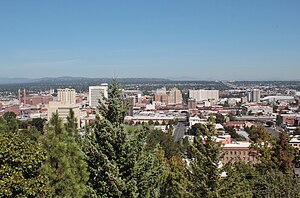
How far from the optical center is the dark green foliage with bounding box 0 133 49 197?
4.44 m

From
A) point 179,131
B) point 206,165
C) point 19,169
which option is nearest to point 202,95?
point 179,131

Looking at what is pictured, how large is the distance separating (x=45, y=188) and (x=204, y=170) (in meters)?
2.99

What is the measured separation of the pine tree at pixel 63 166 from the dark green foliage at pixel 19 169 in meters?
1.90

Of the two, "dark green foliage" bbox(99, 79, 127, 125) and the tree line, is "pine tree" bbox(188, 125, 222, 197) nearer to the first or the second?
the tree line

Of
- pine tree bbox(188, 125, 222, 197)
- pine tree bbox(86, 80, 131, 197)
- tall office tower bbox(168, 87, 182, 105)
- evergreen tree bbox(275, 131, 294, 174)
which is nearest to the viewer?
pine tree bbox(86, 80, 131, 197)

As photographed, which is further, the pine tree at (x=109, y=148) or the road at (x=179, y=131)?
the road at (x=179, y=131)

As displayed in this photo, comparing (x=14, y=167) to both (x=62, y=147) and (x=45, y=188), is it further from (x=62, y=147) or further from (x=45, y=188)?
(x=62, y=147)

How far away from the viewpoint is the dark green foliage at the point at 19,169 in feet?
14.6

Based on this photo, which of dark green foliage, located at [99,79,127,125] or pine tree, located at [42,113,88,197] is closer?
dark green foliage, located at [99,79,127,125]

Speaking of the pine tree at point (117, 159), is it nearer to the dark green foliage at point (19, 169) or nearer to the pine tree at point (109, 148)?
the pine tree at point (109, 148)

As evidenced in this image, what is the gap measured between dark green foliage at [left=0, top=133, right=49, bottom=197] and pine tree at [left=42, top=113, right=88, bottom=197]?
1897 mm

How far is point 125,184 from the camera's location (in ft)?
17.3

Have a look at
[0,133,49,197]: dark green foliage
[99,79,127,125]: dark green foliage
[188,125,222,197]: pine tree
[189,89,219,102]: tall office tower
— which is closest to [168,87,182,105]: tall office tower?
[189,89,219,102]: tall office tower

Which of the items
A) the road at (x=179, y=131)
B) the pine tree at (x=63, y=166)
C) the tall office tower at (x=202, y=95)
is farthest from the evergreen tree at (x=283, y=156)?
the tall office tower at (x=202, y=95)
